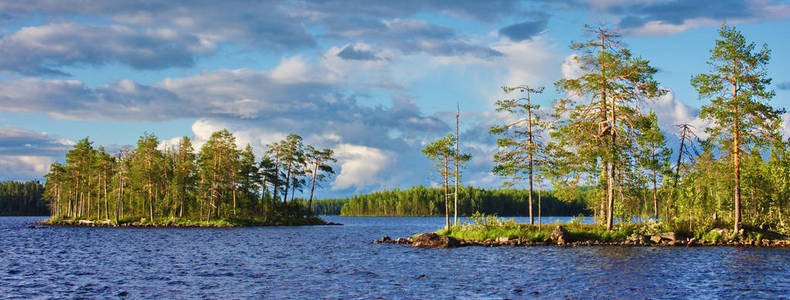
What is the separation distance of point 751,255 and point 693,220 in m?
11.5

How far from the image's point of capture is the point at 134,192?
101812 millimetres

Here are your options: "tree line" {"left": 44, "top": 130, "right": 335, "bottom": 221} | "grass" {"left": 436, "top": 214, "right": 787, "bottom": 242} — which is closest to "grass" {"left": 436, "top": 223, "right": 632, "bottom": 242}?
"grass" {"left": 436, "top": 214, "right": 787, "bottom": 242}

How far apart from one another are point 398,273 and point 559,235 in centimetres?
2147

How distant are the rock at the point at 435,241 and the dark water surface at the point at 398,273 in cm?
315

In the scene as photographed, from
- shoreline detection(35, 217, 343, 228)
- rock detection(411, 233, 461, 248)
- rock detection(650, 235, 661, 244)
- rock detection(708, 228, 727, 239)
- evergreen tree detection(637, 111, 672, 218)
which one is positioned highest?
evergreen tree detection(637, 111, 672, 218)

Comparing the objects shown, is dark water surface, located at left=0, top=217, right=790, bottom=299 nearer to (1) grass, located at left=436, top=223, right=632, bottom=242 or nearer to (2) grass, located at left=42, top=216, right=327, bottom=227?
(1) grass, located at left=436, top=223, right=632, bottom=242

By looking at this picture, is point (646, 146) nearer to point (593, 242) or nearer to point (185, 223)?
point (593, 242)

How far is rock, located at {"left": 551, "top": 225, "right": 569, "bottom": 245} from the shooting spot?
48.7 metres

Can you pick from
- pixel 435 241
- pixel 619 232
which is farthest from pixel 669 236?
pixel 435 241

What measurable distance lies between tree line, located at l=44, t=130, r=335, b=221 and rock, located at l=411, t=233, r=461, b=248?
4605cm

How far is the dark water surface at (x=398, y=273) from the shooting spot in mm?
25891

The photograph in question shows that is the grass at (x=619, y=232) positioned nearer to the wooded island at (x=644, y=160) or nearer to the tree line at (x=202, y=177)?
the wooded island at (x=644, y=160)

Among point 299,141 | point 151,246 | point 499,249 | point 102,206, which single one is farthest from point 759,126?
point 102,206

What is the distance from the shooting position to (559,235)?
161 ft
